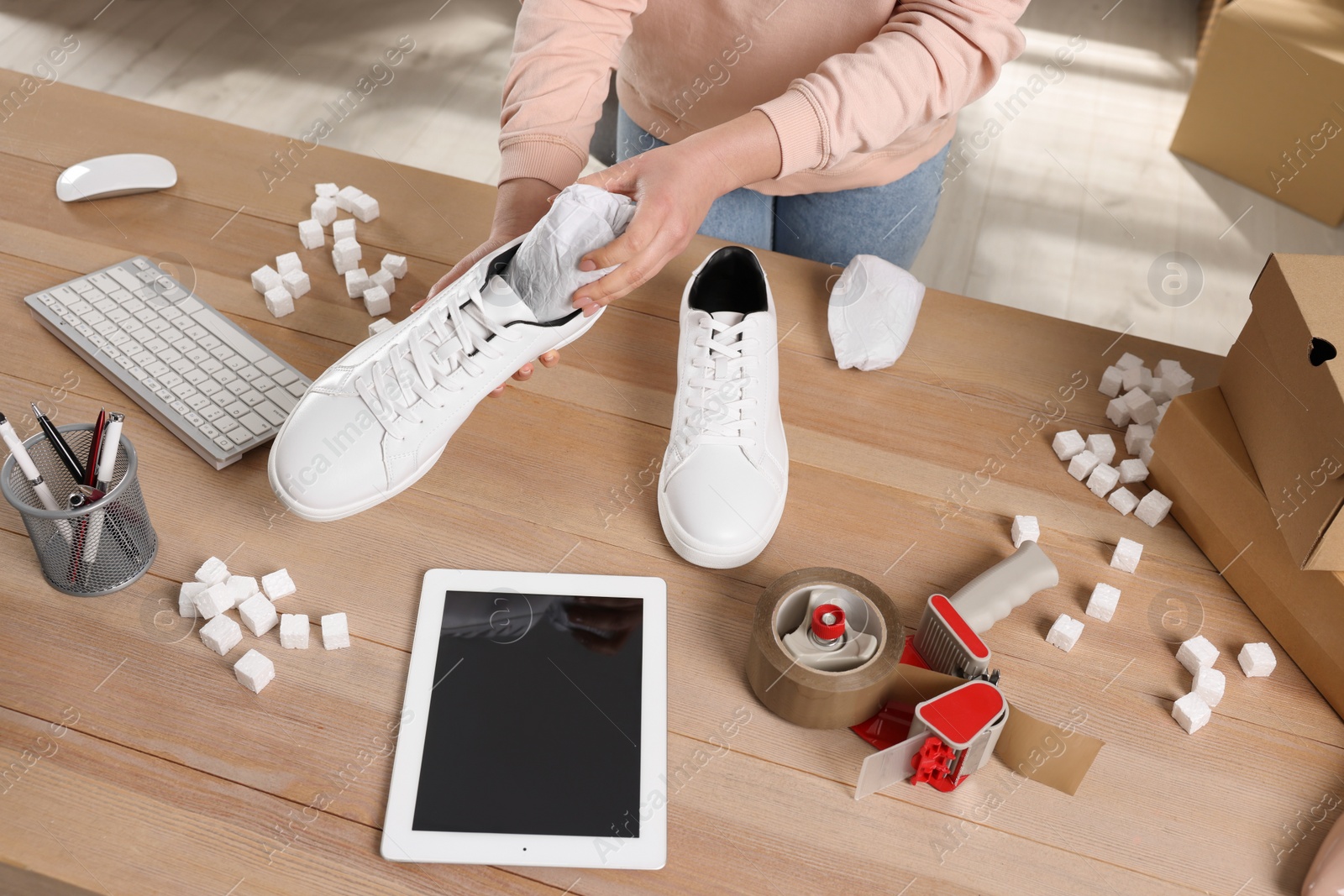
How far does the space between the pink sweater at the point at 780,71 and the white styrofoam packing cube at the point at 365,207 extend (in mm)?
194

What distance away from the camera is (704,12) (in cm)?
Result: 116

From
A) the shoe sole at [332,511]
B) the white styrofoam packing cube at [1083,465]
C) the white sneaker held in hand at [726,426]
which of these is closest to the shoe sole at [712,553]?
the white sneaker held in hand at [726,426]

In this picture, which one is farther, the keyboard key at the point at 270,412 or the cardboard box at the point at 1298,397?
the keyboard key at the point at 270,412

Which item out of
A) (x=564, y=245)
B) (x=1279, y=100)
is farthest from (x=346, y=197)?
(x=1279, y=100)

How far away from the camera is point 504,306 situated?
2.88 feet

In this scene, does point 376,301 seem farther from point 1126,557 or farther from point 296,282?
point 1126,557

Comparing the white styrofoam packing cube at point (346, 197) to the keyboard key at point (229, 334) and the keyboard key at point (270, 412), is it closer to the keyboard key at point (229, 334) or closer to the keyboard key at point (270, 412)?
the keyboard key at point (229, 334)

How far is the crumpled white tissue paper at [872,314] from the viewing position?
3.49 feet

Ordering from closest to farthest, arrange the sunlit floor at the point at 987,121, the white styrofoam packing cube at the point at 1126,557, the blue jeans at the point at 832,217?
the white styrofoam packing cube at the point at 1126,557 → the blue jeans at the point at 832,217 → the sunlit floor at the point at 987,121

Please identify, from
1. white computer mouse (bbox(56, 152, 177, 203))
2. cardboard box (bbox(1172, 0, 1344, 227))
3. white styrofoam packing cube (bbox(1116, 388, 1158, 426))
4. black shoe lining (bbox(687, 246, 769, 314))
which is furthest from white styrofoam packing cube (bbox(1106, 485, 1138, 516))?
cardboard box (bbox(1172, 0, 1344, 227))

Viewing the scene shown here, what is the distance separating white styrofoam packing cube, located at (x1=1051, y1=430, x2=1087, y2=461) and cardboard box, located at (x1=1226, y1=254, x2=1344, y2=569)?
0.14 m

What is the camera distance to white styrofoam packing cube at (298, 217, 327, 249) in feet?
3.74

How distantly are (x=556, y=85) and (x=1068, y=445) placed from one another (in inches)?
26.1

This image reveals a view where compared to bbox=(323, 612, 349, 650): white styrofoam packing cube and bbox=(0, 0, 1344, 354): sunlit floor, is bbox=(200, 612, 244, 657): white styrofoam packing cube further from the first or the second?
bbox=(0, 0, 1344, 354): sunlit floor
